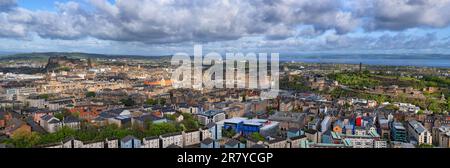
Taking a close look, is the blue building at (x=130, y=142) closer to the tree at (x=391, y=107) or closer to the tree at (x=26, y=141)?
the tree at (x=26, y=141)

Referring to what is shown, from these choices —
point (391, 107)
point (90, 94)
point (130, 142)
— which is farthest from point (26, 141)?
point (391, 107)

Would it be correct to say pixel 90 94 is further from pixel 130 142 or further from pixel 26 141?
Answer: pixel 130 142

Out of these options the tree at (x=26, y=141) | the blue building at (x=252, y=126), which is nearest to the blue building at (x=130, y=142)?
the tree at (x=26, y=141)

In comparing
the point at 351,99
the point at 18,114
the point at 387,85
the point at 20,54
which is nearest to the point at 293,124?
the point at 351,99

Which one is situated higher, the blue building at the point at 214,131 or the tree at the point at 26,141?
the tree at the point at 26,141

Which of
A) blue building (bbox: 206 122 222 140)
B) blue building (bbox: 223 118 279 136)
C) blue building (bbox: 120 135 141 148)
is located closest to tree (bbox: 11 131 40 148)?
blue building (bbox: 120 135 141 148)

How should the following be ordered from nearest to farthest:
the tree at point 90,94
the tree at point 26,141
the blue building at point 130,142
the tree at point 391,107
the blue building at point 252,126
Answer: the tree at point 26,141 < the blue building at point 130,142 < the blue building at point 252,126 < the tree at point 391,107 < the tree at point 90,94

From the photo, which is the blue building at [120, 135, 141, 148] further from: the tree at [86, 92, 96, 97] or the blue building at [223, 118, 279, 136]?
the tree at [86, 92, 96, 97]

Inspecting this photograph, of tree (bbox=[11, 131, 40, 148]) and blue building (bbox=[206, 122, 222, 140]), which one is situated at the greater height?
tree (bbox=[11, 131, 40, 148])
